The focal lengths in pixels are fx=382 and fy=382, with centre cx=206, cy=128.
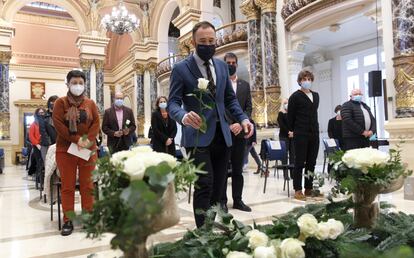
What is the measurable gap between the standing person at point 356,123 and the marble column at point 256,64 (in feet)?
15.6

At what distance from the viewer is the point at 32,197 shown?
5887mm

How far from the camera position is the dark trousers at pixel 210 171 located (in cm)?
223

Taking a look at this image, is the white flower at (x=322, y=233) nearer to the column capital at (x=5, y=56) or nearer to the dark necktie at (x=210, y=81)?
Answer: the dark necktie at (x=210, y=81)

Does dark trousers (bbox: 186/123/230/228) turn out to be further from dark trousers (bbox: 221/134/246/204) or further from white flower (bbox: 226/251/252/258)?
dark trousers (bbox: 221/134/246/204)

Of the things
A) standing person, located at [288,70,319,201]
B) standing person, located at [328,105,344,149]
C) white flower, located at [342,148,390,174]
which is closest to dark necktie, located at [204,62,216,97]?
white flower, located at [342,148,390,174]

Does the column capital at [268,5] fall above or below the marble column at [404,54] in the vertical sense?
above

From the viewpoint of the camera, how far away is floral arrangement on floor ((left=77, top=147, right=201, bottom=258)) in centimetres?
82

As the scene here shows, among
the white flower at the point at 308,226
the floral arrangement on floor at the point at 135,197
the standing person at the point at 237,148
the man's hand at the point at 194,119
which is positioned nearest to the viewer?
Result: the floral arrangement on floor at the point at 135,197

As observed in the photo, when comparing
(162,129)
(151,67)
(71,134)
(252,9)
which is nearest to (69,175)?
(71,134)

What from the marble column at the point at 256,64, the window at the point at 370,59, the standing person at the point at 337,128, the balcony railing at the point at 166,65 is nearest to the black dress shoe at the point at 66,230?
the standing person at the point at 337,128

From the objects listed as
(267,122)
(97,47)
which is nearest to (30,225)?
(267,122)

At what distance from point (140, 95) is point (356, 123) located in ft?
45.1

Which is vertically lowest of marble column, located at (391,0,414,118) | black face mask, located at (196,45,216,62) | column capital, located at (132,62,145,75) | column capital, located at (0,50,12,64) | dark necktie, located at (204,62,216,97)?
dark necktie, located at (204,62,216,97)

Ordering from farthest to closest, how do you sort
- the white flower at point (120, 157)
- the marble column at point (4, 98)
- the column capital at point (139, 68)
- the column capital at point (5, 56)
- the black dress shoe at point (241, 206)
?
1. the column capital at point (139, 68)
2. the column capital at point (5, 56)
3. the marble column at point (4, 98)
4. the black dress shoe at point (241, 206)
5. the white flower at point (120, 157)
